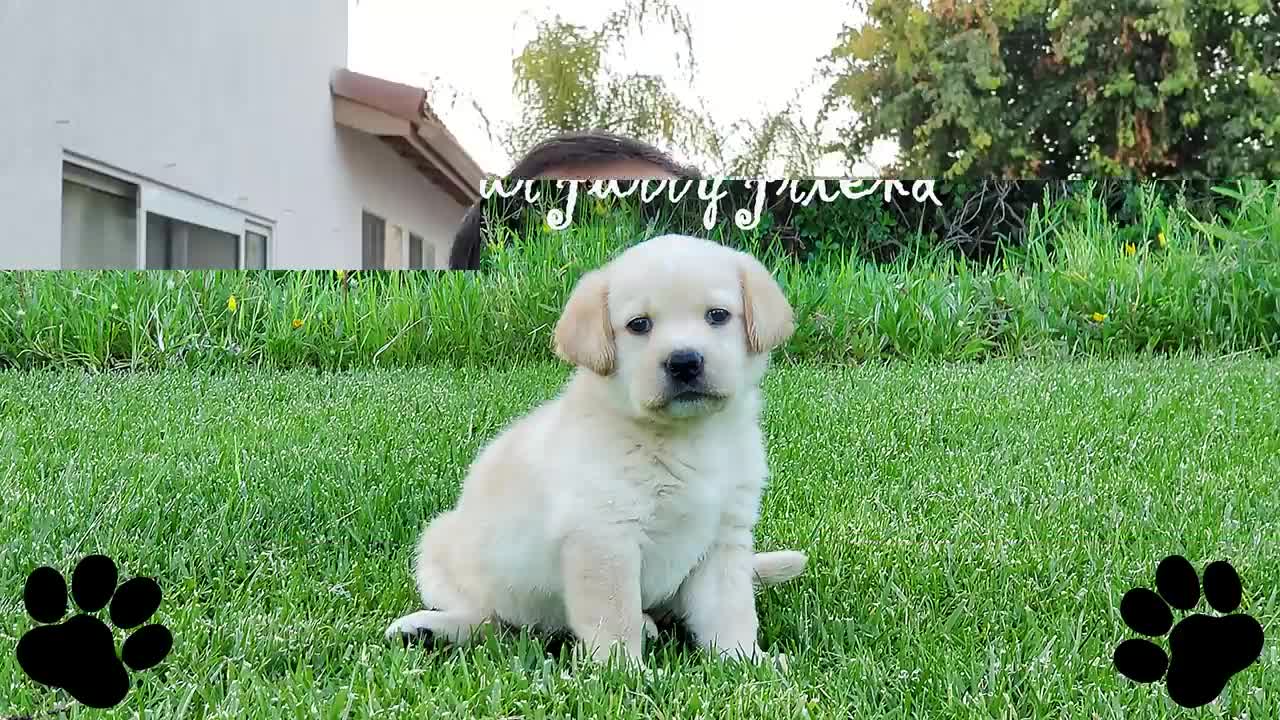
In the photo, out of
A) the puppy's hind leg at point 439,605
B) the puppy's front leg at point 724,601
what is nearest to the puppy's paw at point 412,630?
the puppy's hind leg at point 439,605

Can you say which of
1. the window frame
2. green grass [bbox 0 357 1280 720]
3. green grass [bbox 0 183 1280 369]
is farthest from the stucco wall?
green grass [bbox 0 357 1280 720]

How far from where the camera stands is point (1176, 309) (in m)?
2.81

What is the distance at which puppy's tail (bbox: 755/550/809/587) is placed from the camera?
4.26 ft

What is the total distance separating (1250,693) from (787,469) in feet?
3.42

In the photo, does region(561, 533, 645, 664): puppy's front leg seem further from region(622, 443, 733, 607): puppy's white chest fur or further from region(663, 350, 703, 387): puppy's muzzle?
region(663, 350, 703, 387): puppy's muzzle

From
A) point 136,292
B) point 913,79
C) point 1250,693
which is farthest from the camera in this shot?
point 913,79

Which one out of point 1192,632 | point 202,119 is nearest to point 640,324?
point 1192,632

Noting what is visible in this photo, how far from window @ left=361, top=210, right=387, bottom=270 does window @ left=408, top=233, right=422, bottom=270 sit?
74 mm

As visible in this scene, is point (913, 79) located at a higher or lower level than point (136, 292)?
higher

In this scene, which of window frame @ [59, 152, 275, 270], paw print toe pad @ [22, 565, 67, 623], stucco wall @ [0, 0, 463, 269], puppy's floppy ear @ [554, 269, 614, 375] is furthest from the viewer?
window frame @ [59, 152, 275, 270]

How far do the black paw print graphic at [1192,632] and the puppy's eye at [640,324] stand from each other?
56 cm

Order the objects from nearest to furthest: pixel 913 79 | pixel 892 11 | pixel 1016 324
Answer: pixel 1016 324
pixel 892 11
pixel 913 79

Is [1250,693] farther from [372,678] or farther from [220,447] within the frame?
[220,447]

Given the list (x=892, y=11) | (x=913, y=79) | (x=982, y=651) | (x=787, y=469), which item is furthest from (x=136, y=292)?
(x=913, y=79)
